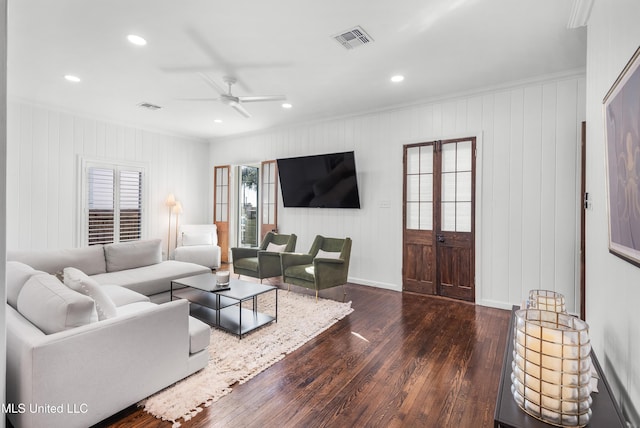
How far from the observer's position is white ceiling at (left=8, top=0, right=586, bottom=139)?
2.57 m

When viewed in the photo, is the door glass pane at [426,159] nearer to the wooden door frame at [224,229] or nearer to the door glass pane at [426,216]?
the door glass pane at [426,216]

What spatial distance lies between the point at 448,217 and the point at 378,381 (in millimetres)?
2769

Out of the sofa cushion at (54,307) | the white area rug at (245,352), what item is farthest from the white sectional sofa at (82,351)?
the white area rug at (245,352)

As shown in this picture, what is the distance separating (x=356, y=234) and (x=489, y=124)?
2473mm

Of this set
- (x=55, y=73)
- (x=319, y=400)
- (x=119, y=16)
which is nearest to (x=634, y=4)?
(x=319, y=400)

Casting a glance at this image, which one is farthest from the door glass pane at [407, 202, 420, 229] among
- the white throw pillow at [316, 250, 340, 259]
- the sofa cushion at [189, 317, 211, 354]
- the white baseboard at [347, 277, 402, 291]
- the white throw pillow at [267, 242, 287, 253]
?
the sofa cushion at [189, 317, 211, 354]

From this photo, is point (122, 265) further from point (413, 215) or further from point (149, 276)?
point (413, 215)

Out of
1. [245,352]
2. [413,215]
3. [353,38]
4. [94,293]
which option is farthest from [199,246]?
[353,38]

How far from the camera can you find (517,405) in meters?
1.24

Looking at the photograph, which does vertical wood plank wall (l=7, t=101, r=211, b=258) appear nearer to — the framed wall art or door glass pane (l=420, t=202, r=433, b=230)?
door glass pane (l=420, t=202, r=433, b=230)

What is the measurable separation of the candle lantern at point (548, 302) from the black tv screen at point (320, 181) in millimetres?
3447

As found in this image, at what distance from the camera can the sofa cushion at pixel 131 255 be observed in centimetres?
411

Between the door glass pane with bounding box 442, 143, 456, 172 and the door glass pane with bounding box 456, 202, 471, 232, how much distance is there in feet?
1.68

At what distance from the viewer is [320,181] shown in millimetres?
5488
